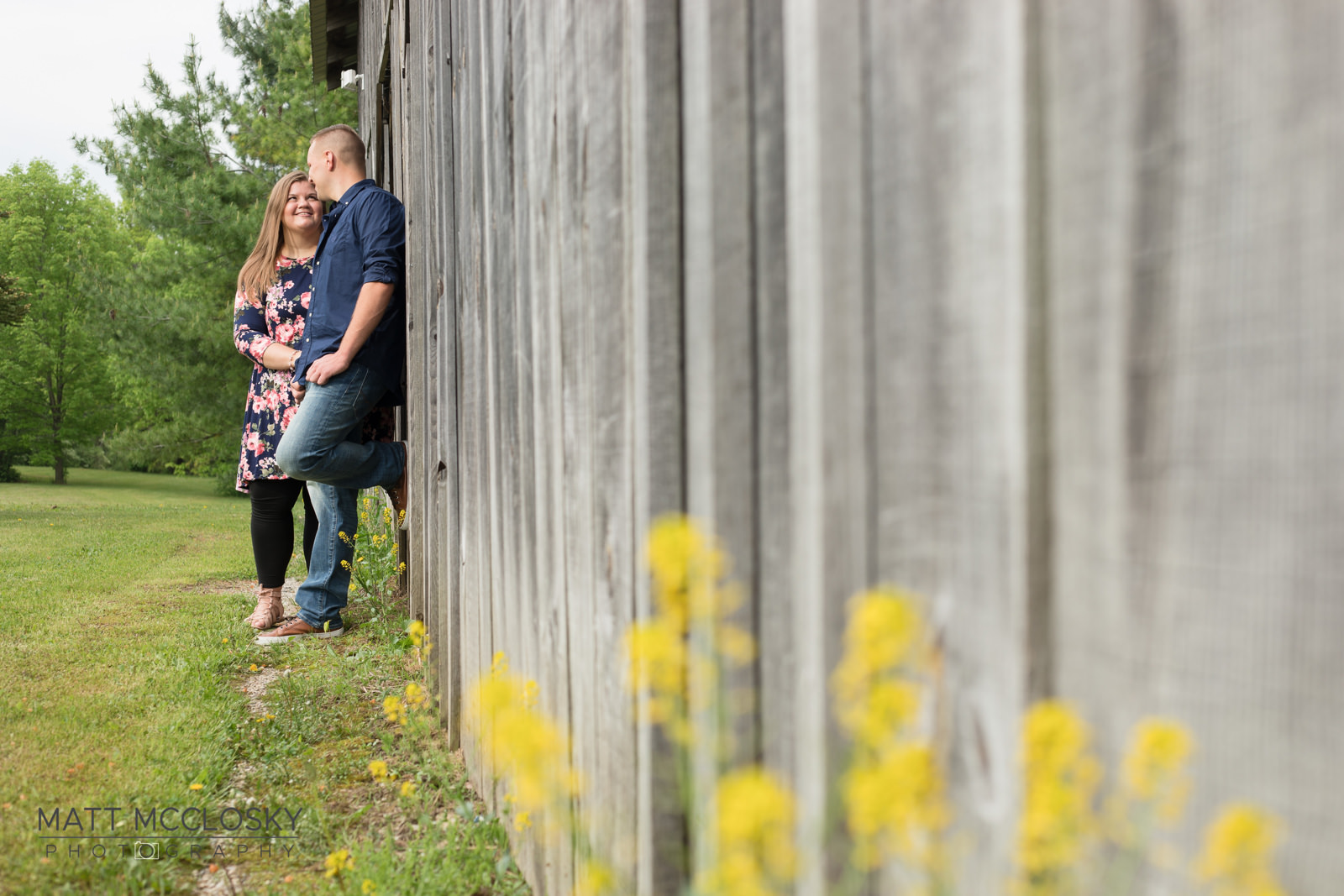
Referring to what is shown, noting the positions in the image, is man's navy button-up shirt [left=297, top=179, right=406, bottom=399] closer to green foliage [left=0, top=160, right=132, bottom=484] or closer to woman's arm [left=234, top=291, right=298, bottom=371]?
woman's arm [left=234, top=291, right=298, bottom=371]

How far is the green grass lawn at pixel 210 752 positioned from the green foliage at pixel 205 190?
11937 mm

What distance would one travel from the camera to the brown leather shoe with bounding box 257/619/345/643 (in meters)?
4.08

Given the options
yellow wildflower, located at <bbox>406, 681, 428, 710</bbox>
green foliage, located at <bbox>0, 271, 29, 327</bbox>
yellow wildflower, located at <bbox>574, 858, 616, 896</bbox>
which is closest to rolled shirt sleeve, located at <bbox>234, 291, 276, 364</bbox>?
yellow wildflower, located at <bbox>406, 681, 428, 710</bbox>

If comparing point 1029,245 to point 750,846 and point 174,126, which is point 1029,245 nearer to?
point 750,846

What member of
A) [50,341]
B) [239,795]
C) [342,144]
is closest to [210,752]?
[239,795]

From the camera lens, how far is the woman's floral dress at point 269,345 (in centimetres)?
413

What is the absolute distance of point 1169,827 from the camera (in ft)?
1.81

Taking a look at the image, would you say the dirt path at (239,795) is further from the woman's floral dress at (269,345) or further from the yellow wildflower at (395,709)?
the woman's floral dress at (269,345)

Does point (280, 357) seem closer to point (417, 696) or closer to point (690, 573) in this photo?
point (417, 696)

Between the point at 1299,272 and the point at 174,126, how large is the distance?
1969 centimetres

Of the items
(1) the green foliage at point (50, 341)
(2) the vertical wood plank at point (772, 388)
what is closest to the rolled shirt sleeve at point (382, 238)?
(2) the vertical wood plank at point (772, 388)

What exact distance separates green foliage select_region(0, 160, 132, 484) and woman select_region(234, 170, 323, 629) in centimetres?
2344

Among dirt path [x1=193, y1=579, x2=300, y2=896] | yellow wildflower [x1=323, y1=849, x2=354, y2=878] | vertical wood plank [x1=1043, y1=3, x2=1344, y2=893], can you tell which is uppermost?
vertical wood plank [x1=1043, y1=3, x2=1344, y2=893]

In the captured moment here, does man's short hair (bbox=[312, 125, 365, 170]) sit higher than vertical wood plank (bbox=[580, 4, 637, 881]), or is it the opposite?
man's short hair (bbox=[312, 125, 365, 170])
